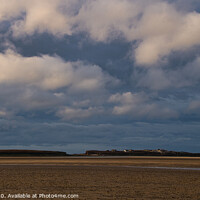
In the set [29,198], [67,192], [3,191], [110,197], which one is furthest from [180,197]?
[3,191]

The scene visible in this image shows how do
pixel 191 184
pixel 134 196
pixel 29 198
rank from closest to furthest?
pixel 29 198
pixel 134 196
pixel 191 184

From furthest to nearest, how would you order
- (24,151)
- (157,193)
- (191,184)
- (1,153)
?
(24,151) → (1,153) → (191,184) → (157,193)

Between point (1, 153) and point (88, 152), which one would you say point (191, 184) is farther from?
point (88, 152)

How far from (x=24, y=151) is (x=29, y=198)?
150 m

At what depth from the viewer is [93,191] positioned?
22344mm

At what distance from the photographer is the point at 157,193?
21.7 metres

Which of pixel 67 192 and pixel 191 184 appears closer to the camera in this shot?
pixel 67 192

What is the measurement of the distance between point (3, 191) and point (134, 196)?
28.5 feet

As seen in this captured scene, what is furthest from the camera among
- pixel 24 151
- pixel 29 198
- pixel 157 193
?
pixel 24 151

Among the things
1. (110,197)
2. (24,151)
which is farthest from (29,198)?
(24,151)

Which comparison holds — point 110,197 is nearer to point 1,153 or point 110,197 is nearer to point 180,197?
point 180,197

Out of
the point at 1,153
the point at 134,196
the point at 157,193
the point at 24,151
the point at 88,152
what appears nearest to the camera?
the point at 134,196

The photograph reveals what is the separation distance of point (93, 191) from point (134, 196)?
3293 mm

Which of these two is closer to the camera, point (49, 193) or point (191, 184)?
point (49, 193)
